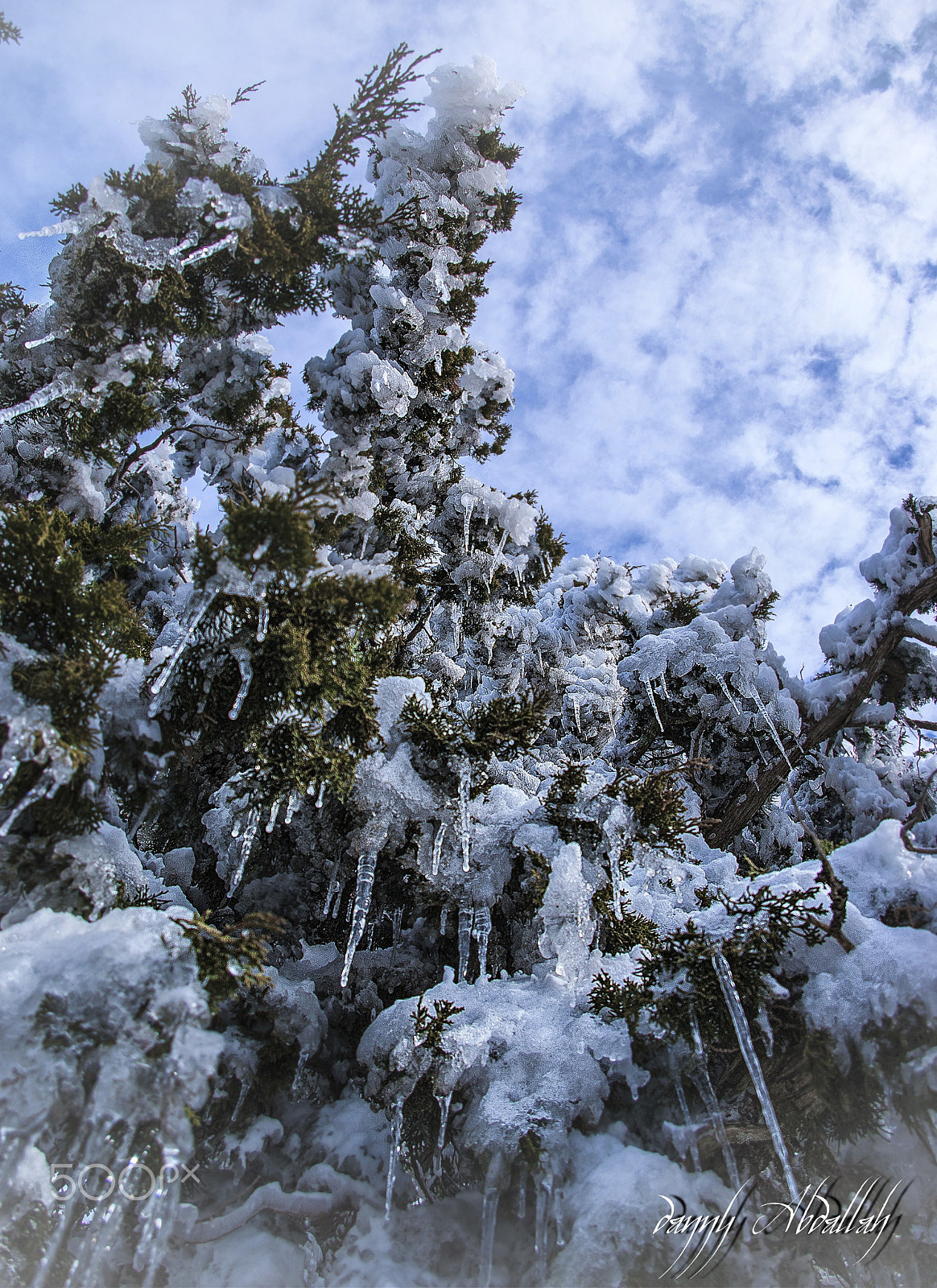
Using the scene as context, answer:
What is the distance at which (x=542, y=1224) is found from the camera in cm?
423

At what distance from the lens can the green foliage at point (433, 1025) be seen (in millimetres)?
4531

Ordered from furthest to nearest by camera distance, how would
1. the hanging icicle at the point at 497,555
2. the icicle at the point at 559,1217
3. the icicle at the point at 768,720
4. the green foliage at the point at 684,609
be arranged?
the green foliage at the point at 684,609 → the hanging icicle at the point at 497,555 → the icicle at the point at 768,720 → the icicle at the point at 559,1217

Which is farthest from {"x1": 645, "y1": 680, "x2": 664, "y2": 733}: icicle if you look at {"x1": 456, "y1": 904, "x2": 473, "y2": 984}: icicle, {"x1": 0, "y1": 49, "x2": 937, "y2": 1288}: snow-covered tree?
{"x1": 456, "y1": 904, "x2": 473, "y2": 984}: icicle

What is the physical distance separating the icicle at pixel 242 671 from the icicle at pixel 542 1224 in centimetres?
374

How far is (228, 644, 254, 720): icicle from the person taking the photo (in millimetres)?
4141

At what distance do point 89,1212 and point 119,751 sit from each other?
2.83m

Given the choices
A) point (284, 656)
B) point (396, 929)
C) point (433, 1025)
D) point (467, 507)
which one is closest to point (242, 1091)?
point (433, 1025)

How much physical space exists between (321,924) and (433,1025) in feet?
8.41

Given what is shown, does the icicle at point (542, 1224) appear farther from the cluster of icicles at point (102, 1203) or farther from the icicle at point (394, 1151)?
the cluster of icicles at point (102, 1203)

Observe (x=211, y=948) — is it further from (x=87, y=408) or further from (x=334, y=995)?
(x=87, y=408)

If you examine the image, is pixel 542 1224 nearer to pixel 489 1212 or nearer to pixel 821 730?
pixel 489 1212

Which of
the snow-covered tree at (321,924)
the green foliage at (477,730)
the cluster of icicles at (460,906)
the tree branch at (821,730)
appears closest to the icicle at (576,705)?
the tree branch at (821,730)

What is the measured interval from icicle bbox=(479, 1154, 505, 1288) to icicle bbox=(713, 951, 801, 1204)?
1791 mm

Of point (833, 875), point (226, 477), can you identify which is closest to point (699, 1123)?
point (833, 875)
